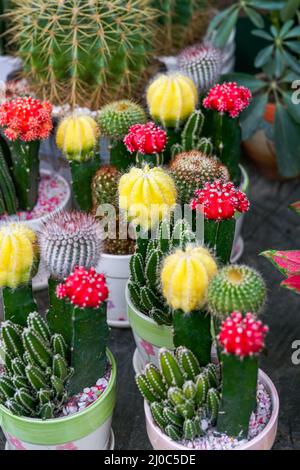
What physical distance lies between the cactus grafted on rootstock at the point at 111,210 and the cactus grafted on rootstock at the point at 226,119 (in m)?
0.36

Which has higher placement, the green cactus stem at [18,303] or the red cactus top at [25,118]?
the red cactus top at [25,118]

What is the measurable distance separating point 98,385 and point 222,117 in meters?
0.94

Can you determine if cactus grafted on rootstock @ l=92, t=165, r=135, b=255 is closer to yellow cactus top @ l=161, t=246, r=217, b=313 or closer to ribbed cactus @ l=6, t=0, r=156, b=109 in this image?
ribbed cactus @ l=6, t=0, r=156, b=109

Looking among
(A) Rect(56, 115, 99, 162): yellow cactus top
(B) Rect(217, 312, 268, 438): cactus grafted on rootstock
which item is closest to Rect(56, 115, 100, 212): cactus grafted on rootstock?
(A) Rect(56, 115, 99, 162): yellow cactus top

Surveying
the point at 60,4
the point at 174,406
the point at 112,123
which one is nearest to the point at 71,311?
the point at 174,406

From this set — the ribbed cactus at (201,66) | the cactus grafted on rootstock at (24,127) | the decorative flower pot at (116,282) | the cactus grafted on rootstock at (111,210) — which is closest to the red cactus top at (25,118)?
the cactus grafted on rootstock at (24,127)

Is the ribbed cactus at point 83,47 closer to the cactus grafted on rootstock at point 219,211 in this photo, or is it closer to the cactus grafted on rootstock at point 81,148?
the cactus grafted on rootstock at point 81,148

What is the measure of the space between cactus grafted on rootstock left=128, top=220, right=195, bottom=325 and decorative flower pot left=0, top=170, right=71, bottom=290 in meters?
0.57

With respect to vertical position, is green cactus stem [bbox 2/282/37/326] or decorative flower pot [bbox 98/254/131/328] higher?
green cactus stem [bbox 2/282/37/326]

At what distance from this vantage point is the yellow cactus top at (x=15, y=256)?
183 centimetres

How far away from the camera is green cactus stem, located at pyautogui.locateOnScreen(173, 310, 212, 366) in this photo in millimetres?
1790

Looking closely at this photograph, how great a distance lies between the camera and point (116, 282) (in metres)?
2.40
